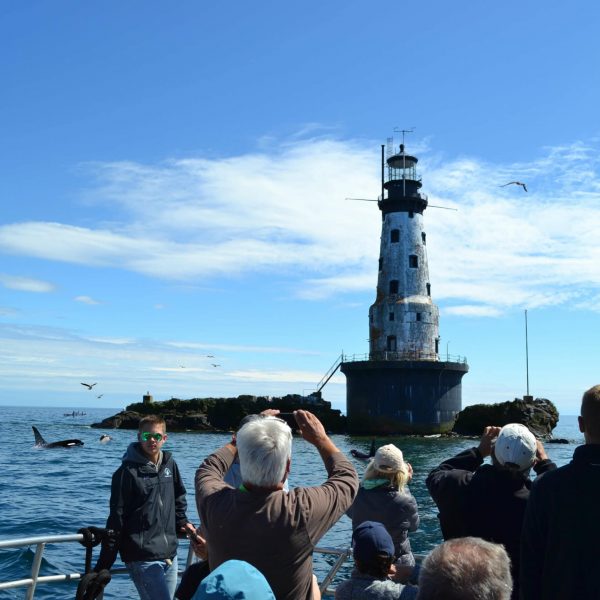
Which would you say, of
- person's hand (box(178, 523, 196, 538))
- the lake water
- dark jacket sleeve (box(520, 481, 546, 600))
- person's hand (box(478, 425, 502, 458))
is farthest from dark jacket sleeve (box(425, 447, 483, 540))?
the lake water

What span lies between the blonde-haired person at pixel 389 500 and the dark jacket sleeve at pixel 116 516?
1701 millimetres

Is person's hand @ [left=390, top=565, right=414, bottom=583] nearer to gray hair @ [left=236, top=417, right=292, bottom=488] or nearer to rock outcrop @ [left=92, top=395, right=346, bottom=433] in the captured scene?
gray hair @ [left=236, top=417, right=292, bottom=488]

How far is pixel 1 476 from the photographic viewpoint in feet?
84.7

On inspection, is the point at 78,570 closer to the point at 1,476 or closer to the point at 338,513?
the point at 338,513

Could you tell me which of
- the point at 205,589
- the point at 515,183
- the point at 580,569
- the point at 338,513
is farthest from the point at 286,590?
the point at 515,183

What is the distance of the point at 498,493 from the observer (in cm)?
392

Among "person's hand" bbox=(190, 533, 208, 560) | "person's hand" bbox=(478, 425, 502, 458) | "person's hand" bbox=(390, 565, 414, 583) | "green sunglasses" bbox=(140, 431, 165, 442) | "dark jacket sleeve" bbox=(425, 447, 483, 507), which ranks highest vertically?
"person's hand" bbox=(478, 425, 502, 458)

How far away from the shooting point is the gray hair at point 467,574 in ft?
7.24

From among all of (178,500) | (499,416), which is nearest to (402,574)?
(178,500)

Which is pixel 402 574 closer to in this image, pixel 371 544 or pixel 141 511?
pixel 371 544

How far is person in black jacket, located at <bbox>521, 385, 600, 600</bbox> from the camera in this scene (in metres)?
3.03

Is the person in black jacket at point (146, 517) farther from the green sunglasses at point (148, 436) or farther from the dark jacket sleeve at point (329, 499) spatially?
the dark jacket sleeve at point (329, 499)

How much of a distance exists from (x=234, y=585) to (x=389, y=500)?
8.60 feet

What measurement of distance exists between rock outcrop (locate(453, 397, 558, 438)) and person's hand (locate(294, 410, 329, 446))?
50987mm
